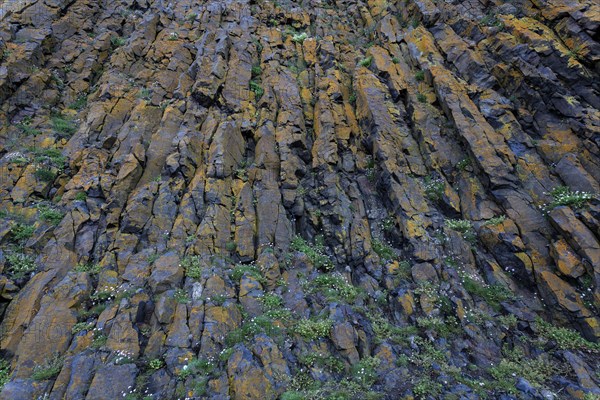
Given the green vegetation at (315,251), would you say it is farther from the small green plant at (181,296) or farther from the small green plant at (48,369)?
the small green plant at (48,369)

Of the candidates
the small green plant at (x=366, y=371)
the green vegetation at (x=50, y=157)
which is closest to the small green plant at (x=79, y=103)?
the green vegetation at (x=50, y=157)

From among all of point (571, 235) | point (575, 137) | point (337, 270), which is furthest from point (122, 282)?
point (575, 137)

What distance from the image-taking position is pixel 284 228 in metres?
12.4

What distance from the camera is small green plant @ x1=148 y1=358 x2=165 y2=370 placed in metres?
8.66

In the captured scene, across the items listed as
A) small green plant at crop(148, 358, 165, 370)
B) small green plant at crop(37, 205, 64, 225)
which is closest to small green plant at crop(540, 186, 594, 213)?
small green plant at crop(148, 358, 165, 370)

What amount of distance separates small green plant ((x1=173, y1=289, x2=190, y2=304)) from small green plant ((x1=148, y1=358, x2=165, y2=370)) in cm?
158

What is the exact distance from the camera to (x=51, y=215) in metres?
12.0

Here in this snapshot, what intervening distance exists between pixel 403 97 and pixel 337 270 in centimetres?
923

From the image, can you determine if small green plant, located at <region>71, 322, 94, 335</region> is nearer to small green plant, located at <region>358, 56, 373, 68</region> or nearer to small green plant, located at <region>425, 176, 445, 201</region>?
small green plant, located at <region>425, 176, 445, 201</region>

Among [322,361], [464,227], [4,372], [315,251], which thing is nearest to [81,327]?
[4,372]

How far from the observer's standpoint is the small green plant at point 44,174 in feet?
43.5

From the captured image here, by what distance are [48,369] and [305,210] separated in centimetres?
864

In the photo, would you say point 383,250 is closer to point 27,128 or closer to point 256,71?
point 256,71

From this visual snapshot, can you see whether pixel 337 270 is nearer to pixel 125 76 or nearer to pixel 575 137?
pixel 575 137
